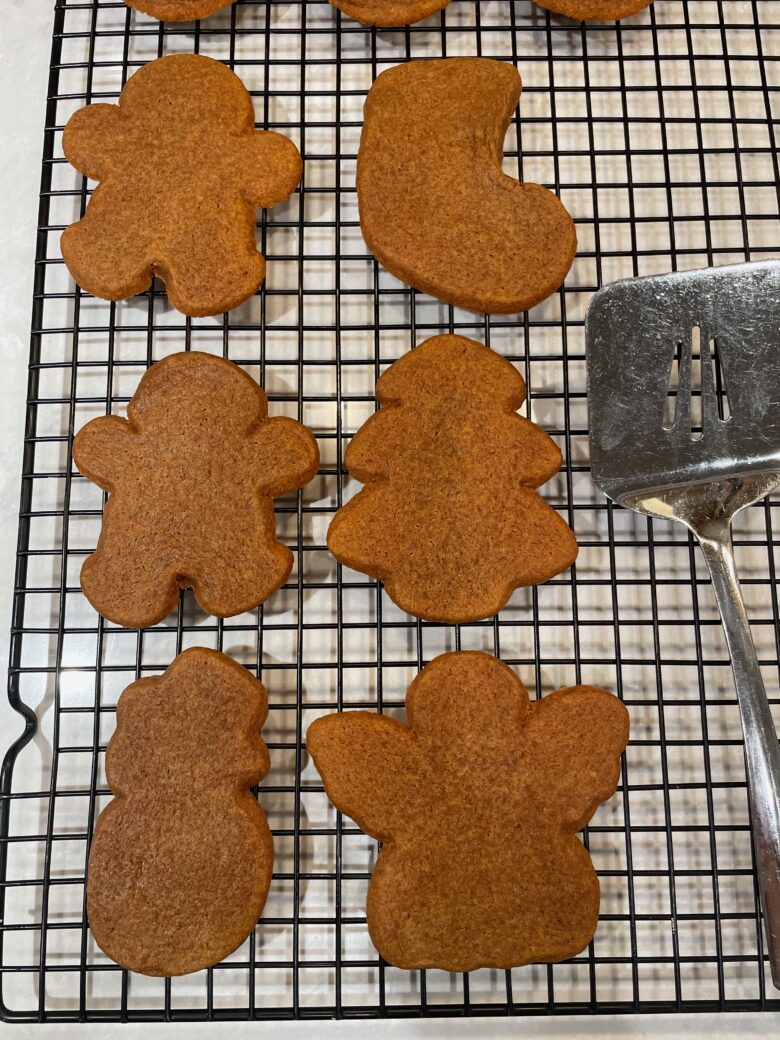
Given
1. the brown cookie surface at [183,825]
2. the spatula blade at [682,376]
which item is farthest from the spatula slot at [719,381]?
the brown cookie surface at [183,825]

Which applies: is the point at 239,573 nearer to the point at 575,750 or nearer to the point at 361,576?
the point at 361,576

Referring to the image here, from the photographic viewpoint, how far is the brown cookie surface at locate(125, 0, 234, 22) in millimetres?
1027

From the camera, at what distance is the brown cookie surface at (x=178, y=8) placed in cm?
103

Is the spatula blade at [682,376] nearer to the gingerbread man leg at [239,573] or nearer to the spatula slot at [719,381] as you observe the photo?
the spatula slot at [719,381]

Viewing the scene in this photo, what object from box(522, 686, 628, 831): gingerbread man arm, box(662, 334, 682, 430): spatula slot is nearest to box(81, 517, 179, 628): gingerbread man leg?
box(522, 686, 628, 831): gingerbread man arm

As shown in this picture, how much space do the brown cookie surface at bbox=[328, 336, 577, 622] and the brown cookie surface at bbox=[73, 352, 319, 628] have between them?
0.08 meters

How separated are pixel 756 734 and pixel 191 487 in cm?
60

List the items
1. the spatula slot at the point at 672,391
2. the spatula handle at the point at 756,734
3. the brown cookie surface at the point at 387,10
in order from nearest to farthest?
the spatula handle at the point at 756,734 < the spatula slot at the point at 672,391 < the brown cookie surface at the point at 387,10

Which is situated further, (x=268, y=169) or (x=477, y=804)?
(x=268, y=169)

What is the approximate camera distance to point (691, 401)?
0.93 m

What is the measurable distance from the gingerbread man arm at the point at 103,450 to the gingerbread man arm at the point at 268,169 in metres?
0.29

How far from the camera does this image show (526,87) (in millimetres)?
1048

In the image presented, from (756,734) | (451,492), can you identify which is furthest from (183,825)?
(756,734)

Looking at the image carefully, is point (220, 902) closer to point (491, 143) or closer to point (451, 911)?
point (451, 911)
